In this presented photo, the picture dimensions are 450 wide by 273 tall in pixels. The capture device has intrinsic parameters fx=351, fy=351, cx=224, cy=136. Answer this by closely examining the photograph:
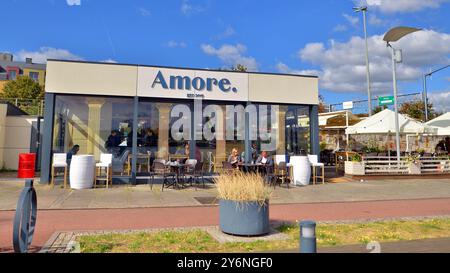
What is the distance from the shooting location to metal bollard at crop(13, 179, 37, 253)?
4098 millimetres

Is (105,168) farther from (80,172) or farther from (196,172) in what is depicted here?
(196,172)

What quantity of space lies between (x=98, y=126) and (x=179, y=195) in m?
5.41

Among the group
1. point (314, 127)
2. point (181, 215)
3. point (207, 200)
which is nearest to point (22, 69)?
point (314, 127)

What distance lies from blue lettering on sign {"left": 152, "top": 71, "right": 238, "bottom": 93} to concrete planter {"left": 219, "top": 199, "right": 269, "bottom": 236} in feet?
28.3

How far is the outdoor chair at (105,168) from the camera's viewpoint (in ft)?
40.1

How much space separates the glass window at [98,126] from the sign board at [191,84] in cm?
108

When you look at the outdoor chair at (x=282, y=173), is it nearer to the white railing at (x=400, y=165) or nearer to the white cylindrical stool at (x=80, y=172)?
the white railing at (x=400, y=165)

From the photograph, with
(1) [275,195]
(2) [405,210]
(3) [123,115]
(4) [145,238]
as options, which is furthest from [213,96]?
(4) [145,238]

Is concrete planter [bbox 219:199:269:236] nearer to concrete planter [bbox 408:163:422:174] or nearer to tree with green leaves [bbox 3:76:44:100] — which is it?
concrete planter [bbox 408:163:422:174]

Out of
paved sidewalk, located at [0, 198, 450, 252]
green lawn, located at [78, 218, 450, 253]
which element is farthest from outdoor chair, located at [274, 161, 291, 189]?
green lawn, located at [78, 218, 450, 253]

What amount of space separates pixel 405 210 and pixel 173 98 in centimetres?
894

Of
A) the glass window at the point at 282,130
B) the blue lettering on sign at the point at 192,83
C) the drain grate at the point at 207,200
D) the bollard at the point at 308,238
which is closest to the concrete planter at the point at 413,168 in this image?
the glass window at the point at 282,130

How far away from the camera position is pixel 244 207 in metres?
5.92
